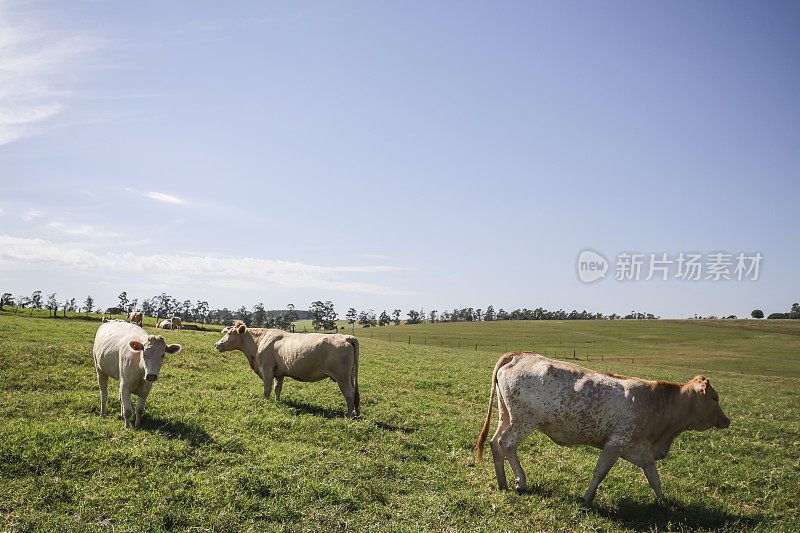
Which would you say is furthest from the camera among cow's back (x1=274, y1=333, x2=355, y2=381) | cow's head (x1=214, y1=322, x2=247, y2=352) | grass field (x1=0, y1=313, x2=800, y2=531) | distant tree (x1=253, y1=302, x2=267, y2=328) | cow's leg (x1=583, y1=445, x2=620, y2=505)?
distant tree (x1=253, y1=302, x2=267, y2=328)

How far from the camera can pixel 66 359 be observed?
1717cm

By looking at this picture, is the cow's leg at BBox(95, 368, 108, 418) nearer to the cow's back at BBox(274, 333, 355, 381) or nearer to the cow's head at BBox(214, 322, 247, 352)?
the cow's head at BBox(214, 322, 247, 352)

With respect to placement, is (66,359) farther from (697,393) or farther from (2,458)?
(697,393)

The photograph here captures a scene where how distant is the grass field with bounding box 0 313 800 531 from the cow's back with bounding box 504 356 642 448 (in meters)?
1.46

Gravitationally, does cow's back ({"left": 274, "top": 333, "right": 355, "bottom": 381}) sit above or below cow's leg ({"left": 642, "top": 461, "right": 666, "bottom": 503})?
above

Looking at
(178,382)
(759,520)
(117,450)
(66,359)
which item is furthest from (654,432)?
(66,359)

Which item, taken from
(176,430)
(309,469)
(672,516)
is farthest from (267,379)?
(672,516)

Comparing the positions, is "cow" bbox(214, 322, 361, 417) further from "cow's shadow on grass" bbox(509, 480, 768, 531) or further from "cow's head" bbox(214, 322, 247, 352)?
"cow's shadow on grass" bbox(509, 480, 768, 531)

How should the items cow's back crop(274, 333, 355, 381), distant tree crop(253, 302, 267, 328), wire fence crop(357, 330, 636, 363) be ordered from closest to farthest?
cow's back crop(274, 333, 355, 381), wire fence crop(357, 330, 636, 363), distant tree crop(253, 302, 267, 328)

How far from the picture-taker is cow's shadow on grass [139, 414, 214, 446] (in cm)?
1017

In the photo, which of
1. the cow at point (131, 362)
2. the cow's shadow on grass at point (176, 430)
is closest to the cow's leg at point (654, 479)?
the cow's shadow on grass at point (176, 430)

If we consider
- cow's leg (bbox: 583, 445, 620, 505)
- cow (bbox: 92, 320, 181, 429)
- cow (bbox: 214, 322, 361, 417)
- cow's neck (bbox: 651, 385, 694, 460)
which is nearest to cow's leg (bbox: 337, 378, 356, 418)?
cow (bbox: 214, 322, 361, 417)

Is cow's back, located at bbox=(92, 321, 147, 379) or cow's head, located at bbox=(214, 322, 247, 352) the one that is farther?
cow's head, located at bbox=(214, 322, 247, 352)

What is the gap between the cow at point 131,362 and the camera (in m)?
→ 10.9
